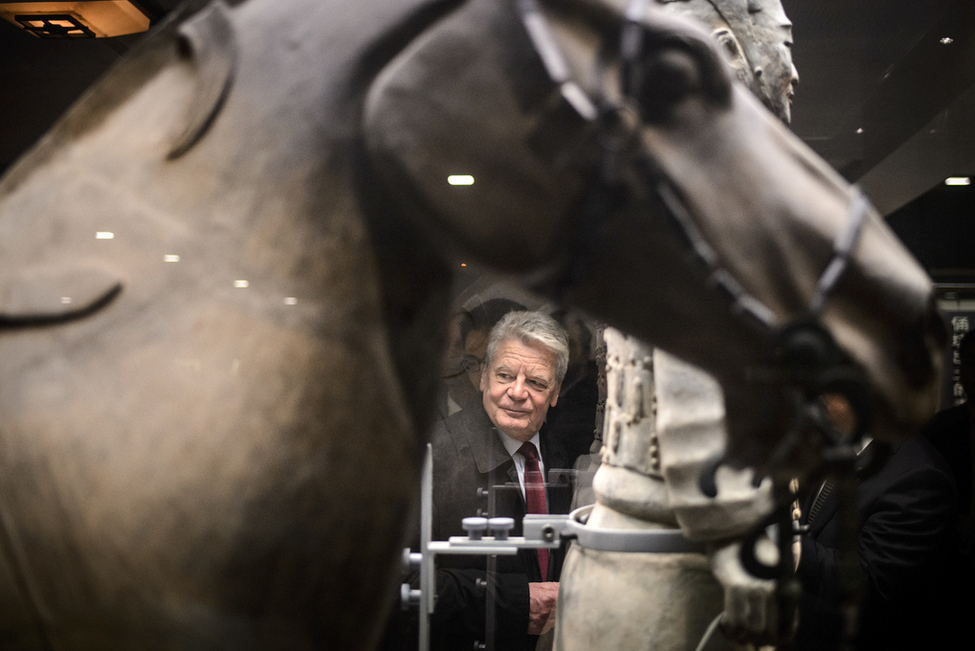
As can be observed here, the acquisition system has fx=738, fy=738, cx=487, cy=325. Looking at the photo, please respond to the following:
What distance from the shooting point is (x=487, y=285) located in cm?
79

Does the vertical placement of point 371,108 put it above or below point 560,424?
above

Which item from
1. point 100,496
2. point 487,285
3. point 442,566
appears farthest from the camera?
point 442,566

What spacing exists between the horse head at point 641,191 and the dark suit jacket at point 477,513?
440 mm

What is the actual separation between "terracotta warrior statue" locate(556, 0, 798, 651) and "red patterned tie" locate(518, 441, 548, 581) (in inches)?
3.3

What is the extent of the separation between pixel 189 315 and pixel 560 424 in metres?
0.65

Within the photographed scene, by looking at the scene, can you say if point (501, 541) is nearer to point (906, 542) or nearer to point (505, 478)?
point (505, 478)

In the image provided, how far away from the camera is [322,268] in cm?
54

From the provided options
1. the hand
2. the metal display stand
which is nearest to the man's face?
the metal display stand

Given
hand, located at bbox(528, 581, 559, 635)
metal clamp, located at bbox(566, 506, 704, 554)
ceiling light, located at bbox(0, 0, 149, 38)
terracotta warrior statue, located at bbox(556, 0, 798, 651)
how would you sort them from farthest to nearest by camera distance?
1. hand, located at bbox(528, 581, 559, 635)
2. metal clamp, located at bbox(566, 506, 704, 554)
3. terracotta warrior statue, located at bbox(556, 0, 798, 651)
4. ceiling light, located at bbox(0, 0, 149, 38)

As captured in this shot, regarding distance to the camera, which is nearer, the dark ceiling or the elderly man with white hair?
the dark ceiling

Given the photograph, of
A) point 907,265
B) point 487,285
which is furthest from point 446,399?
point 907,265

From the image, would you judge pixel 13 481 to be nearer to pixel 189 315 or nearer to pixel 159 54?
pixel 189 315

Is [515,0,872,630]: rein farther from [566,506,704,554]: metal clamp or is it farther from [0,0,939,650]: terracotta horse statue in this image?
[566,506,704,554]: metal clamp

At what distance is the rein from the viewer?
1.68 feet
